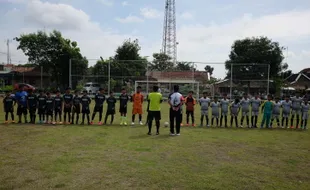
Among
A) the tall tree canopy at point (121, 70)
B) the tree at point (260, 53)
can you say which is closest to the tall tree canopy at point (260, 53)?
the tree at point (260, 53)

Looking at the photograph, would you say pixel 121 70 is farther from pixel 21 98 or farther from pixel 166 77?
pixel 21 98

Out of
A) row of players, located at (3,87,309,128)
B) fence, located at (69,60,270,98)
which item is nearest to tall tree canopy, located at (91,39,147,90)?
fence, located at (69,60,270,98)

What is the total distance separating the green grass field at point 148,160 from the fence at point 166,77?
18.1m

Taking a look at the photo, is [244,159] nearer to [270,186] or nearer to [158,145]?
[270,186]

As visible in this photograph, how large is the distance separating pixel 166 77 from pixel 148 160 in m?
24.4

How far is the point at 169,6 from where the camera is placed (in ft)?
155

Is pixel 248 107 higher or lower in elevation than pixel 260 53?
lower

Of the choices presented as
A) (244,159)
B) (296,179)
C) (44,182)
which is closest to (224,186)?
(296,179)

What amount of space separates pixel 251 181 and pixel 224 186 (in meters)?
0.74

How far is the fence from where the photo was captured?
28.9m

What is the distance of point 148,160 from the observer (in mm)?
7102

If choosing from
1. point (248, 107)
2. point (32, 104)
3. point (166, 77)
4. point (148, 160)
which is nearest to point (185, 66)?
point (166, 77)

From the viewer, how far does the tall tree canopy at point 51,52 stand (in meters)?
40.9

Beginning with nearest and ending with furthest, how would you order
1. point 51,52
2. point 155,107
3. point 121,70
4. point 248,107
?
point 155,107 → point 248,107 → point 121,70 → point 51,52
